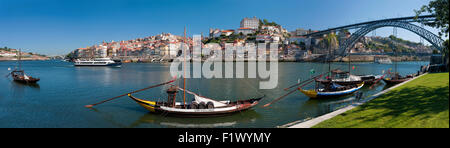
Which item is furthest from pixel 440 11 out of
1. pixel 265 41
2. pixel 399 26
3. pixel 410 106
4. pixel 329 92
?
pixel 265 41

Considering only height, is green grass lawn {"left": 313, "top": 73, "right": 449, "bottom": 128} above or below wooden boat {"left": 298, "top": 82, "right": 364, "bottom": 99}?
above

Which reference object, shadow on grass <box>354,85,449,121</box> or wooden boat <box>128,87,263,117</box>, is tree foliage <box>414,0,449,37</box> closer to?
shadow on grass <box>354,85,449,121</box>

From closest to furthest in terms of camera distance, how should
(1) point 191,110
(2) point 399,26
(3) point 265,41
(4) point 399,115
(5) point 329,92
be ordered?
(4) point 399,115, (1) point 191,110, (5) point 329,92, (2) point 399,26, (3) point 265,41

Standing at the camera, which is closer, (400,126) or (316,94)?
(400,126)

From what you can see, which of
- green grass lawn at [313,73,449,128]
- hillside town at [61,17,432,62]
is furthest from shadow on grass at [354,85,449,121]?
hillside town at [61,17,432,62]

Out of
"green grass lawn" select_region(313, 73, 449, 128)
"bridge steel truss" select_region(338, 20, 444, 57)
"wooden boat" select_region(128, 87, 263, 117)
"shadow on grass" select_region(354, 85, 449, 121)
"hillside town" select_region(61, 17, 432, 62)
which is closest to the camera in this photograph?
"green grass lawn" select_region(313, 73, 449, 128)

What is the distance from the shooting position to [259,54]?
117688 millimetres

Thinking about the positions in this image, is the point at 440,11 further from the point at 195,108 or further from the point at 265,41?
the point at 265,41

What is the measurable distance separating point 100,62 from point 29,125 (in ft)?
244
